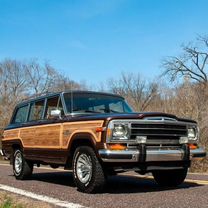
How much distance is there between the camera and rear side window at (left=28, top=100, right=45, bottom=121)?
405 inches

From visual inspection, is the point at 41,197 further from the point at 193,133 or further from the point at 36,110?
the point at 36,110

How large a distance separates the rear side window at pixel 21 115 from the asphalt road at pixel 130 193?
5.80 ft

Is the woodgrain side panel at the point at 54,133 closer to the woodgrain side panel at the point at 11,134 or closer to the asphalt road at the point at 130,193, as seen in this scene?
the woodgrain side panel at the point at 11,134

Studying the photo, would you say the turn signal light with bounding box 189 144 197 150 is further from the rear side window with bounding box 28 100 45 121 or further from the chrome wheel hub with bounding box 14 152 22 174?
the chrome wheel hub with bounding box 14 152 22 174

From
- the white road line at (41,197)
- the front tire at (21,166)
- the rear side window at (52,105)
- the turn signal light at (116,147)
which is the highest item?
the rear side window at (52,105)

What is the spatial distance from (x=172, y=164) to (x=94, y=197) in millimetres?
1534

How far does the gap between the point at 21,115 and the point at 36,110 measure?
103cm

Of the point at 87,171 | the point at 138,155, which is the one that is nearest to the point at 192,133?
the point at 138,155

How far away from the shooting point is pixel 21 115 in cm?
1152

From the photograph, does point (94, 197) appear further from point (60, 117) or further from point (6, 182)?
point (6, 182)

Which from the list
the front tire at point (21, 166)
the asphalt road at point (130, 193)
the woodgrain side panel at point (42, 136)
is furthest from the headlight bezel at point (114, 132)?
the front tire at point (21, 166)

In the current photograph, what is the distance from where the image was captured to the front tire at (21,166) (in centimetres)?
1069

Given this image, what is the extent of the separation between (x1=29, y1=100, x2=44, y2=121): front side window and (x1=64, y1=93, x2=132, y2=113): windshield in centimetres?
110

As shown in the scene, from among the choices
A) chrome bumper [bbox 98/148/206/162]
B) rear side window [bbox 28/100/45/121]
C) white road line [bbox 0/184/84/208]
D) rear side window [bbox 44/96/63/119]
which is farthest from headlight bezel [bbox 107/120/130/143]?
rear side window [bbox 28/100/45/121]
